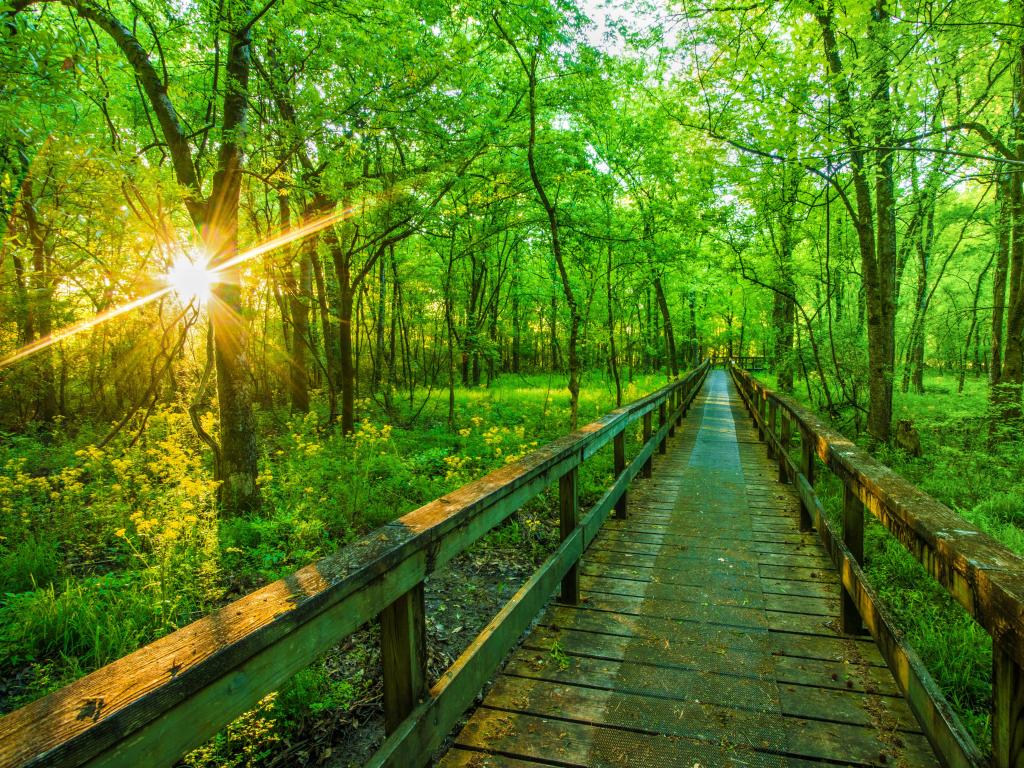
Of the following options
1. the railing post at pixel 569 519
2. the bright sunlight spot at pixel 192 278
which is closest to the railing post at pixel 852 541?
the railing post at pixel 569 519

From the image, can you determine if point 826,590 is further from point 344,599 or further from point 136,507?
point 136,507

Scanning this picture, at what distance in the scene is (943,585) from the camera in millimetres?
1737

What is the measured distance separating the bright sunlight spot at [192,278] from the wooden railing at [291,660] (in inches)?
227

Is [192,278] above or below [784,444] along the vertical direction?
above

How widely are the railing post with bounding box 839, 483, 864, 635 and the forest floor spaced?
2.13 feet

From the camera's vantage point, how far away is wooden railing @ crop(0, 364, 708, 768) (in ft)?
2.80

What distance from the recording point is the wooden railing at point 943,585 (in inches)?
56.7

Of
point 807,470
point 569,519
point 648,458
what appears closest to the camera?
point 569,519

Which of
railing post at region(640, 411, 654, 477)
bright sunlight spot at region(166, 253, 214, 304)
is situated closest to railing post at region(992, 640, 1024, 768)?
railing post at region(640, 411, 654, 477)

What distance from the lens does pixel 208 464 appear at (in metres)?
8.73

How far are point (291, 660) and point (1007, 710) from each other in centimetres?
209

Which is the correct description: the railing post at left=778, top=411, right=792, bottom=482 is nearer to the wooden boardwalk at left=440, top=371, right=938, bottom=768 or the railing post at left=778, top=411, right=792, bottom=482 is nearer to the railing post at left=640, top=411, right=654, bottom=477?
the railing post at left=640, top=411, right=654, bottom=477

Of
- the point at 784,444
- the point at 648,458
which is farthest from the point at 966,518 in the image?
the point at 648,458

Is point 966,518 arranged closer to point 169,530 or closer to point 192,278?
point 169,530
